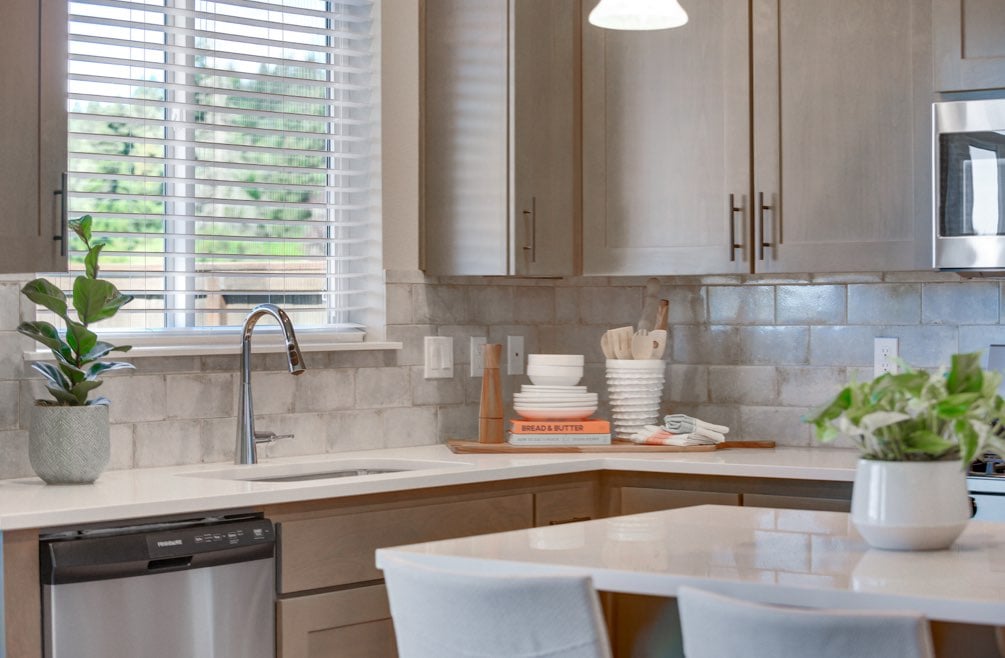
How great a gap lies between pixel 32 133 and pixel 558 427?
5.07 ft

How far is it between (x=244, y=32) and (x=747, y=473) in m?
1.71

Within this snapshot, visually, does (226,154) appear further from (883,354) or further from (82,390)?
(883,354)

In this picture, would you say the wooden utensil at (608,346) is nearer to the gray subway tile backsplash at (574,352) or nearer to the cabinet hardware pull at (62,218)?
the gray subway tile backsplash at (574,352)

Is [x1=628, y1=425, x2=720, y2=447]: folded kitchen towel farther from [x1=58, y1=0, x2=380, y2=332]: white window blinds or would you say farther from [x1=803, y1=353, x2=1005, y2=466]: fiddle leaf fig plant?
[x1=803, y1=353, x2=1005, y2=466]: fiddle leaf fig plant

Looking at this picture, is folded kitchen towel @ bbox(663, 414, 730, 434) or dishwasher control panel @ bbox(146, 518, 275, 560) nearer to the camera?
dishwasher control panel @ bbox(146, 518, 275, 560)

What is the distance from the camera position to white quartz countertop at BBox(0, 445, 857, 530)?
2453 millimetres

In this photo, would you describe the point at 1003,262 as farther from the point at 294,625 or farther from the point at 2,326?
the point at 2,326

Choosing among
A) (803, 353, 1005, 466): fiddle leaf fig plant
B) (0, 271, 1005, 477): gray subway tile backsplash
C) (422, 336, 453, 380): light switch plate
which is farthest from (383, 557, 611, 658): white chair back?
(422, 336, 453, 380): light switch plate

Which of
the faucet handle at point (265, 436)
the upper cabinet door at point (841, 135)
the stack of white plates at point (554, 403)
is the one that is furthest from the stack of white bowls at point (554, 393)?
the faucet handle at point (265, 436)

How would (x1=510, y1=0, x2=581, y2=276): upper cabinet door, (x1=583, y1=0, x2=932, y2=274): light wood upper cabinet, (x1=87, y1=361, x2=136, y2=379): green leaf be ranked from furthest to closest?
(x1=510, y1=0, x2=581, y2=276): upper cabinet door
(x1=583, y1=0, x2=932, y2=274): light wood upper cabinet
(x1=87, y1=361, x2=136, y2=379): green leaf

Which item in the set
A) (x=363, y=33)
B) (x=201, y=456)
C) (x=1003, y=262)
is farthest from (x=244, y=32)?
(x=1003, y=262)

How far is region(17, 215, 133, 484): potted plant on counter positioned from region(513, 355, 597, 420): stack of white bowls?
46.4 inches

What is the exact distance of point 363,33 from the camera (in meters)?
3.73

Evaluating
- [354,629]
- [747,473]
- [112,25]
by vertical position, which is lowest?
[354,629]
